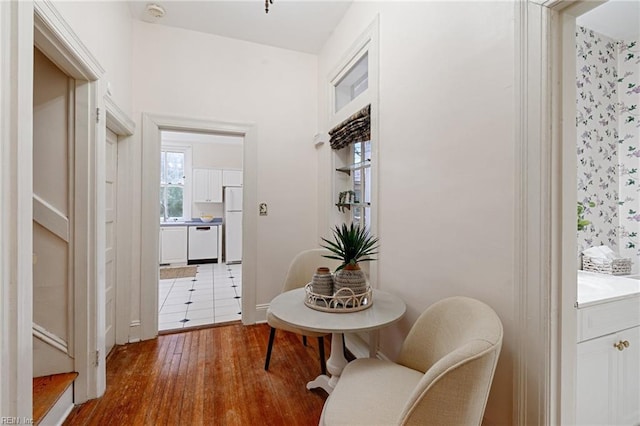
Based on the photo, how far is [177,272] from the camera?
526cm

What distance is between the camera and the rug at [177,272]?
4.96 metres

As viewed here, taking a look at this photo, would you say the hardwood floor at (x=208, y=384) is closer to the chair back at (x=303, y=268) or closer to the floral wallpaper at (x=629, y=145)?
the chair back at (x=303, y=268)

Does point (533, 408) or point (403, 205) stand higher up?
point (403, 205)

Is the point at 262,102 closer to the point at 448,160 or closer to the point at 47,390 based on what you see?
the point at 448,160

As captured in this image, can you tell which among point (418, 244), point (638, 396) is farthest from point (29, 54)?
point (638, 396)

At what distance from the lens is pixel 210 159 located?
21.4ft

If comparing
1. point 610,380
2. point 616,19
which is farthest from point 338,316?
point 616,19

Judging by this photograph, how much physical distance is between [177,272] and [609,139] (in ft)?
19.6

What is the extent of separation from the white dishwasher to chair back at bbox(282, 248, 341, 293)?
4.19 m

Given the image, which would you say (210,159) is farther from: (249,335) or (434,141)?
(434,141)

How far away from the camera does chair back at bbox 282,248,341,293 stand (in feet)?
7.75

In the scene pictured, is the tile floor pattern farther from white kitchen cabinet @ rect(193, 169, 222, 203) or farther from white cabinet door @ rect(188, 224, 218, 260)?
white kitchen cabinet @ rect(193, 169, 222, 203)

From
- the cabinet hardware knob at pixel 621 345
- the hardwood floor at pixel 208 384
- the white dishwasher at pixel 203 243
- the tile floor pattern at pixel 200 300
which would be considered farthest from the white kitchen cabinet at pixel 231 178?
the cabinet hardware knob at pixel 621 345

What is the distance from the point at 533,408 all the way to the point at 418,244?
2.79ft
